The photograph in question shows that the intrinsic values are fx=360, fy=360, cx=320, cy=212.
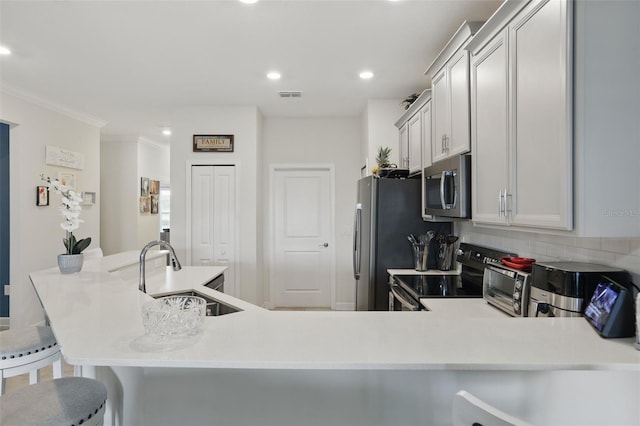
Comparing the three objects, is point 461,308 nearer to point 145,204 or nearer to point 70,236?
point 70,236

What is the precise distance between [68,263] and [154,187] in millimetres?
4985

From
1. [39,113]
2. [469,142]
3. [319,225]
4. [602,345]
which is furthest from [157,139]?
[602,345]

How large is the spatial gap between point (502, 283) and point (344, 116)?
348cm

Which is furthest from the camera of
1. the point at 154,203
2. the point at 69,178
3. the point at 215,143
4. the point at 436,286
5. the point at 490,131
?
the point at 154,203

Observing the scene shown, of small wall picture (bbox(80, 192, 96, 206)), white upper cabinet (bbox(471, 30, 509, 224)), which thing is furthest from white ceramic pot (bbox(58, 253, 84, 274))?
small wall picture (bbox(80, 192, 96, 206))

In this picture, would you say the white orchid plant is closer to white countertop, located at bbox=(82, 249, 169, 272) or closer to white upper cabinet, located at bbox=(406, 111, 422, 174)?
white countertop, located at bbox=(82, 249, 169, 272)

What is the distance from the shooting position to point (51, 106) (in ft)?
14.1

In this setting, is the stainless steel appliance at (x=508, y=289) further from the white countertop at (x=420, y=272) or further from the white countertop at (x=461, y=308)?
the white countertop at (x=420, y=272)

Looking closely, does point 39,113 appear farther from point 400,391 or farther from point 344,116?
point 400,391

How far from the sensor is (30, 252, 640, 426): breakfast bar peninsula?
1.05 metres

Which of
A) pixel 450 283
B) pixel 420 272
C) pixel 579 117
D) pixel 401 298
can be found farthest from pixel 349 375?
pixel 420 272

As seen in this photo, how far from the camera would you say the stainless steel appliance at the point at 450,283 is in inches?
90.3

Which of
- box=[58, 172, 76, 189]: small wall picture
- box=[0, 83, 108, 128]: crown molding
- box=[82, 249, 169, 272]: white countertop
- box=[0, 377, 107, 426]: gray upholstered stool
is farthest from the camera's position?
box=[58, 172, 76, 189]: small wall picture

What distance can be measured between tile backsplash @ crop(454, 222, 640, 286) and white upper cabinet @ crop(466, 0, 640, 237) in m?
0.18
